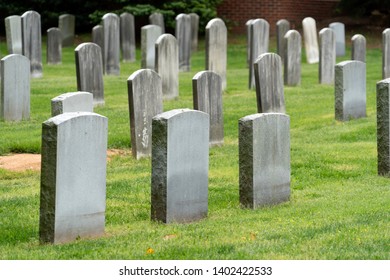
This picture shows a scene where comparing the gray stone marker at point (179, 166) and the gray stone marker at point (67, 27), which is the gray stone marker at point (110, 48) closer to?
the gray stone marker at point (67, 27)

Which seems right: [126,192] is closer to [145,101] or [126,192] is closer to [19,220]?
[19,220]

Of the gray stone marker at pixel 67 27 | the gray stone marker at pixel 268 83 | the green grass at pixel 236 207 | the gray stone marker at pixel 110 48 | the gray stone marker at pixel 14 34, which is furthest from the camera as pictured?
the gray stone marker at pixel 67 27

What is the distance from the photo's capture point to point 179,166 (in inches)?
384

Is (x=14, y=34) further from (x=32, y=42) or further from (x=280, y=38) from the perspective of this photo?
(x=280, y=38)

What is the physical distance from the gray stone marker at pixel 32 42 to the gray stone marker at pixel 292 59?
5487 millimetres

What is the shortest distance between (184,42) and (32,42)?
3.93 metres

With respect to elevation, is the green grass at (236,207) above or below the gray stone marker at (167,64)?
below

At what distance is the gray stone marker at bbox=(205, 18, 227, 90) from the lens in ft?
72.4

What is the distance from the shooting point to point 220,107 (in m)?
15.2

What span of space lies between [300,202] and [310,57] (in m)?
18.6

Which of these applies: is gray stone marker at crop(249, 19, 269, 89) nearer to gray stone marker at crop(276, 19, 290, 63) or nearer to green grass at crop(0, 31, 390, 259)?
gray stone marker at crop(276, 19, 290, 63)

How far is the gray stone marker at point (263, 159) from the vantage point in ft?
34.0

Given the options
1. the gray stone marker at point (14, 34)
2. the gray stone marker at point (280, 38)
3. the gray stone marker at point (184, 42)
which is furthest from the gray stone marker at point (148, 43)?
the gray stone marker at point (280, 38)

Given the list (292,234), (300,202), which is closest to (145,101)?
(300,202)
